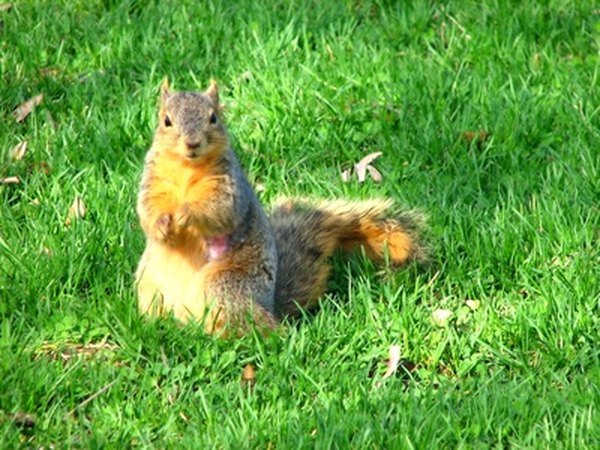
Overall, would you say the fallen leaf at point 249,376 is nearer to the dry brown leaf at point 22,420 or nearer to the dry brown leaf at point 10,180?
the dry brown leaf at point 22,420

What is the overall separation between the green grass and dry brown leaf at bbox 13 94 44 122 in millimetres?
49

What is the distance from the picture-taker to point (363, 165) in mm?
4855

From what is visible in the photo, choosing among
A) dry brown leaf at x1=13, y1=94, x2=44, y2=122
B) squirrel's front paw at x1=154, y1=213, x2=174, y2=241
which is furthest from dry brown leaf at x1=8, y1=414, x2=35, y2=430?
dry brown leaf at x1=13, y1=94, x2=44, y2=122

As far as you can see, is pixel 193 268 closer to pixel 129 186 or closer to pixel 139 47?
pixel 129 186

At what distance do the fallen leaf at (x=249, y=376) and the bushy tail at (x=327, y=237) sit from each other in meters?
0.46

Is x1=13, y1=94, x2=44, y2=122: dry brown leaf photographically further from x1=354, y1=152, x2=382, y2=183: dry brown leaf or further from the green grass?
x1=354, y1=152, x2=382, y2=183: dry brown leaf

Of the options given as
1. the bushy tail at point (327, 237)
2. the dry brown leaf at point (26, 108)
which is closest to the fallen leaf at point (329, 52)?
the dry brown leaf at point (26, 108)

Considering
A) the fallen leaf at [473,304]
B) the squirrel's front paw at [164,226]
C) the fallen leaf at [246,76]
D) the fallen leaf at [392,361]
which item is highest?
the squirrel's front paw at [164,226]

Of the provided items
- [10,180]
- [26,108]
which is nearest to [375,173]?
[10,180]

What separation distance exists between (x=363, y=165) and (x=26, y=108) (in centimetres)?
133

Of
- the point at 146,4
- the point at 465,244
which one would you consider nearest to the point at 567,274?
the point at 465,244

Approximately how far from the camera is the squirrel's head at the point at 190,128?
380 centimetres

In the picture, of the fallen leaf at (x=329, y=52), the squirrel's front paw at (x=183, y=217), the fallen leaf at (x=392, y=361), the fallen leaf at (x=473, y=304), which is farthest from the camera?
the fallen leaf at (x=329, y=52)

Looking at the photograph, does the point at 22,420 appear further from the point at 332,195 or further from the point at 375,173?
the point at 375,173
